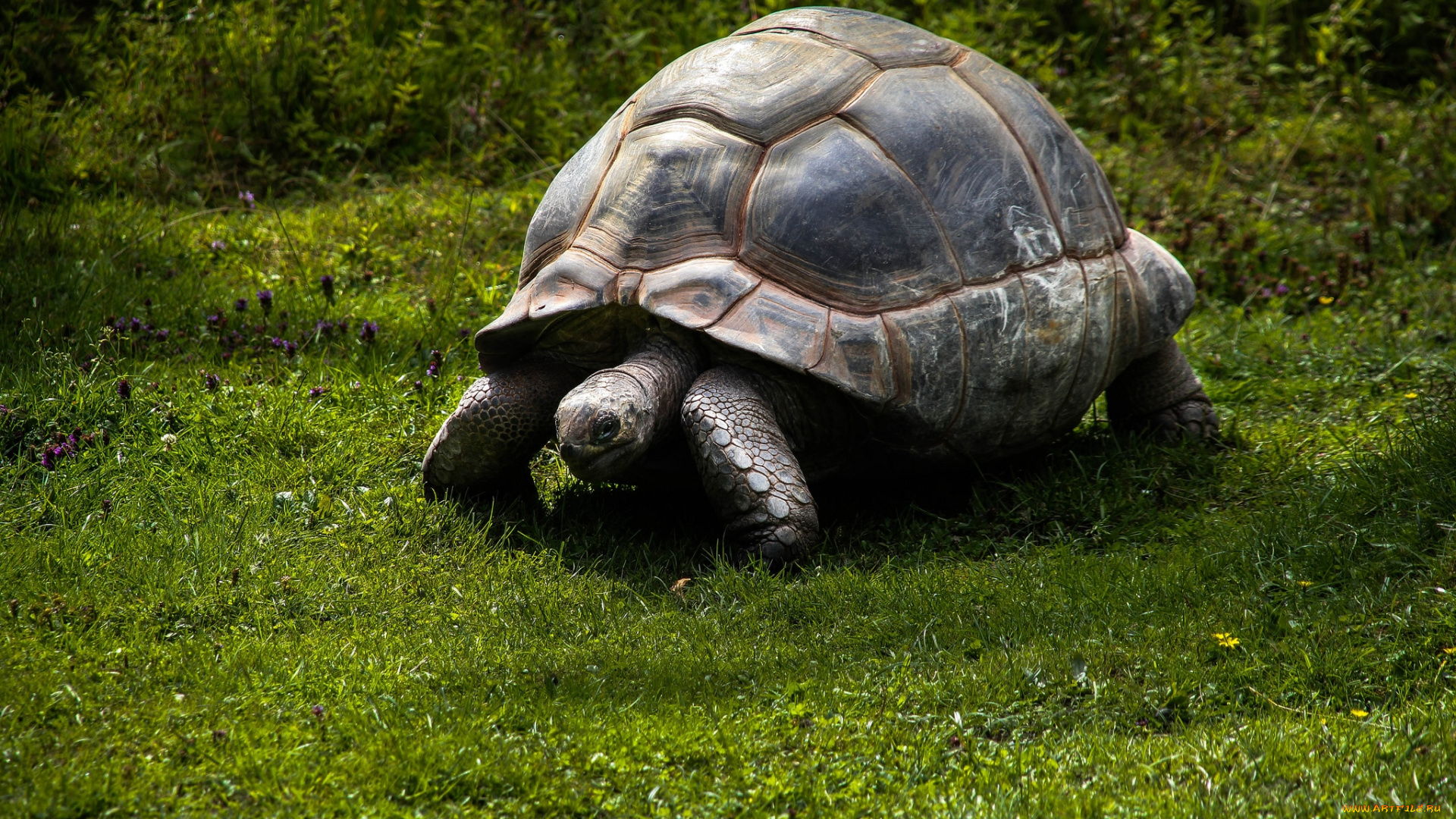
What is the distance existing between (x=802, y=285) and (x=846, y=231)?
0.22 metres

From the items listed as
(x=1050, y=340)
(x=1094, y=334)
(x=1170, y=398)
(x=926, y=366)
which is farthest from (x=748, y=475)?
(x=1170, y=398)

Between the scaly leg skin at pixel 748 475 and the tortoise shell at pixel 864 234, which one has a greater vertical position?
the tortoise shell at pixel 864 234

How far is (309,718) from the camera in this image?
277cm

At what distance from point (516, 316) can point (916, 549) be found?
1532 millimetres

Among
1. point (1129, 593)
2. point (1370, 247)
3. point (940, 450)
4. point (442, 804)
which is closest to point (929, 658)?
point (1129, 593)

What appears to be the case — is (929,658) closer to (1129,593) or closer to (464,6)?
(1129,593)

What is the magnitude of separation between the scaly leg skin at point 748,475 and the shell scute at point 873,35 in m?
1.36

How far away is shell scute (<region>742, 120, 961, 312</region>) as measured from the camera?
3.75 meters

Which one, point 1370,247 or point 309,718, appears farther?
point 1370,247

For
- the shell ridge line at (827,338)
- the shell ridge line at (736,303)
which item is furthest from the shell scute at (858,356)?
the shell ridge line at (736,303)

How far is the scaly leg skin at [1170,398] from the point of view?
4656 millimetres

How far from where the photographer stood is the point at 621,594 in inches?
143

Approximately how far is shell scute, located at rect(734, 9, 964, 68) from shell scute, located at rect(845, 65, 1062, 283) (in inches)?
4.3

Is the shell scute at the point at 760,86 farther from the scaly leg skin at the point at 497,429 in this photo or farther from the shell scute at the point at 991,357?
the scaly leg skin at the point at 497,429
